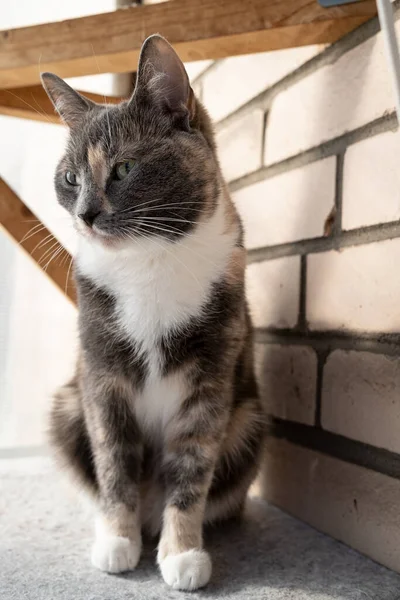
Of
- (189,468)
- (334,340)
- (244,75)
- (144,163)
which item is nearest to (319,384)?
(334,340)

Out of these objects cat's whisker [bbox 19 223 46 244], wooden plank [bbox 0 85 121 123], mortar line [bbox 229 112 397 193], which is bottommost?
cat's whisker [bbox 19 223 46 244]

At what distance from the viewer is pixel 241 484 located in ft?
3.78

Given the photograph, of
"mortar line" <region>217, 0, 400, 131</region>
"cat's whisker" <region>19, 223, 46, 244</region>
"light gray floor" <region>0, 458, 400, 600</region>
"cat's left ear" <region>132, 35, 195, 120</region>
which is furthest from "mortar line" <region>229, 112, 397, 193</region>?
"light gray floor" <region>0, 458, 400, 600</region>

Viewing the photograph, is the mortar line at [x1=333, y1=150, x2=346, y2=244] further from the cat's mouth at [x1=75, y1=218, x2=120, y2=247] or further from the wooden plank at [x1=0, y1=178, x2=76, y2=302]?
the wooden plank at [x1=0, y1=178, x2=76, y2=302]

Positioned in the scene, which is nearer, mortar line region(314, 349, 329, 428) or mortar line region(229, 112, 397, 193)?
mortar line region(229, 112, 397, 193)

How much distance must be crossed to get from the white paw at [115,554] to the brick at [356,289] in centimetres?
52

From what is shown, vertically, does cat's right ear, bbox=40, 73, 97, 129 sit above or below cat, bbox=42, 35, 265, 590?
above

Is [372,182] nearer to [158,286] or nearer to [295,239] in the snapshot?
[295,239]

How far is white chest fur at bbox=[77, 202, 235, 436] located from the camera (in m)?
0.98

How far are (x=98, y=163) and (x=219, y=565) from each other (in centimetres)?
66

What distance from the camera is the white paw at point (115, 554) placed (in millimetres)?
929

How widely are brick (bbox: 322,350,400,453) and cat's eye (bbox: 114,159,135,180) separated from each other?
1.61ft

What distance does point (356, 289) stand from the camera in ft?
3.51

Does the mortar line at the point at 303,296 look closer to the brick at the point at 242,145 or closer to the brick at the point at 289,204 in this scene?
the brick at the point at 289,204
